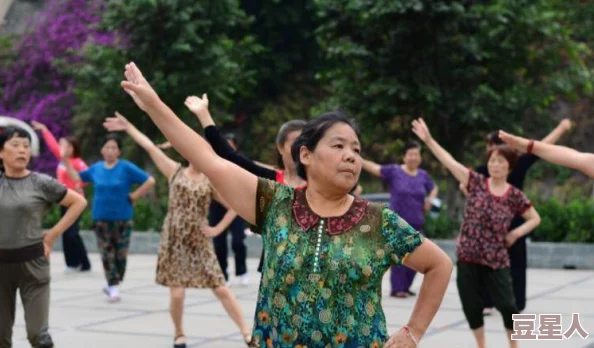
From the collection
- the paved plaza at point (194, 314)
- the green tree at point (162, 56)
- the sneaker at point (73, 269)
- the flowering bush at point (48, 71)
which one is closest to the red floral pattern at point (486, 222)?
the paved plaza at point (194, 314)

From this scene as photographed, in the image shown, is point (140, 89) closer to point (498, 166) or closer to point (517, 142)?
point (517, 142)

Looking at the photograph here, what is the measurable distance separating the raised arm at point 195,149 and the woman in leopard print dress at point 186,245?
4.78 metres

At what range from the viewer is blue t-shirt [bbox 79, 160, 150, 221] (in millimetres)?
11867

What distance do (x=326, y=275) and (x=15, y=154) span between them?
370 cm

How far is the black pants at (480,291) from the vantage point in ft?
26.7

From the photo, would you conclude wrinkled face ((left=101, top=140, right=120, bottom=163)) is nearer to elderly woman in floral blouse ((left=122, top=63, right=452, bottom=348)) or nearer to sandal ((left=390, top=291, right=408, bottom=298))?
sandal ((left=390, top=291, right=408, bottom=298))

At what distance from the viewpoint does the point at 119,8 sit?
66.8 ft

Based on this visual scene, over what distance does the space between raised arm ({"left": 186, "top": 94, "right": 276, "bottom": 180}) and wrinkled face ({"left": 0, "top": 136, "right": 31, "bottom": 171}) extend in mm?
1464

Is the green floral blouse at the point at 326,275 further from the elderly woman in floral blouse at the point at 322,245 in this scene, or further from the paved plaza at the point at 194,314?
the paved plaza at the point at 194,314

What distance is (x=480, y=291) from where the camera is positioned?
8352mm

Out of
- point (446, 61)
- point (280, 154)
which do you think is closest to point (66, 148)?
point (280, 154)

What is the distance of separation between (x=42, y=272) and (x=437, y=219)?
10.9 meters

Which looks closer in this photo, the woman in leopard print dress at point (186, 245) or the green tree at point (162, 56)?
the woman in leopard print dress at point (186, 245)

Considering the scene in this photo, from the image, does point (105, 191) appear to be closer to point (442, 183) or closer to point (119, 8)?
point (119, 8)
